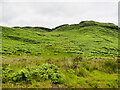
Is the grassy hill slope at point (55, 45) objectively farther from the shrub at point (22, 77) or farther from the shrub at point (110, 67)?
the shrub at point (22, 77)

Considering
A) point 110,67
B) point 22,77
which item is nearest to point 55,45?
point 110,67

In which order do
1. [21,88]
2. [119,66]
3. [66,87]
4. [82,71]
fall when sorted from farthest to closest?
[119,66]
[82,71]
[66,87]
[21,88]

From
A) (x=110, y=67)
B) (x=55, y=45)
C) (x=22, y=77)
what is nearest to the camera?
(x=22, y=77)

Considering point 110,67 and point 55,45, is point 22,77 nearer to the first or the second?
point 110,67

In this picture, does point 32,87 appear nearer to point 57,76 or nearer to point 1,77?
point 57,76

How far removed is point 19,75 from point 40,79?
1753 millimetres

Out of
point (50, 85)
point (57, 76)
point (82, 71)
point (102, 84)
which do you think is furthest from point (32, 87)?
point (102, 84)

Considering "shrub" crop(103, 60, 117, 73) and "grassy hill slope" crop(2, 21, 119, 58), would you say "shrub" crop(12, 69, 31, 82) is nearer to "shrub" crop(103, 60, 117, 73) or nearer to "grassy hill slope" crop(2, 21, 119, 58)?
"shrub" crop(103, 60, 117, 73)

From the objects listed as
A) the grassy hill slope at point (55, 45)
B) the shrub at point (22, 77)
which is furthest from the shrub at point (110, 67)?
the shrub at point (22, 77)

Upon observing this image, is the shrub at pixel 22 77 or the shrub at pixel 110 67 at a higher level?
the shrub at pixel 22 77

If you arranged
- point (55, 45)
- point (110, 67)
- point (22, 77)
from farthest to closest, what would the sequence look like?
point (55, 45) < point (110, 67) < point (22, 77)

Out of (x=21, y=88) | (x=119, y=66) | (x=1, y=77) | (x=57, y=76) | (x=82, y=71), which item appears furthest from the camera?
(x=119, y=66)

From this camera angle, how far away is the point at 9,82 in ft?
18.9

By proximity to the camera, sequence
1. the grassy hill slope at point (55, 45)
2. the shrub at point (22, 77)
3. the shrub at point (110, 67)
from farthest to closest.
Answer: the grassy hill slope at point (55, 45)
the shrub at point (110, 67)
the shrub at point (22, 77)
